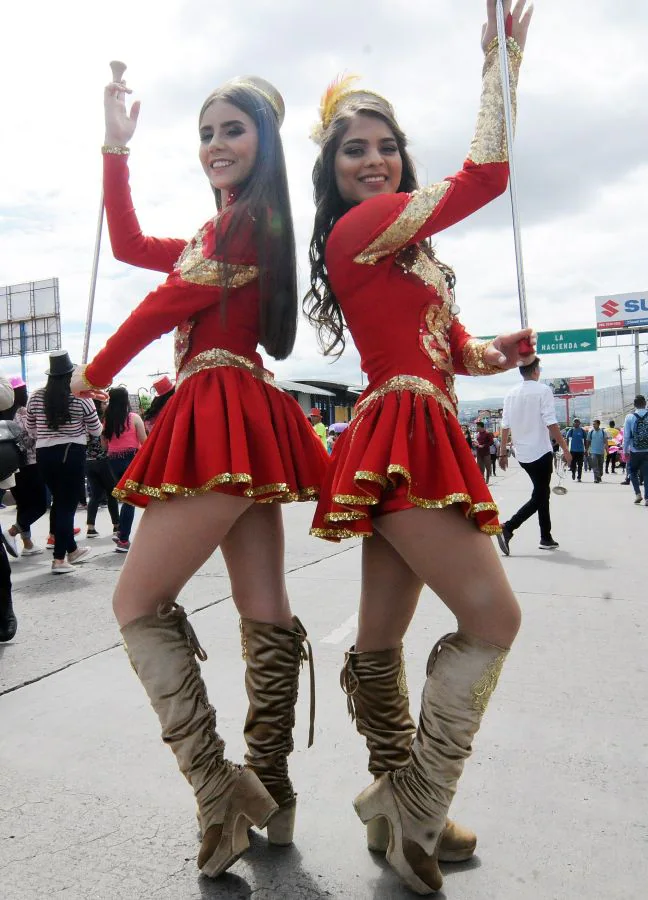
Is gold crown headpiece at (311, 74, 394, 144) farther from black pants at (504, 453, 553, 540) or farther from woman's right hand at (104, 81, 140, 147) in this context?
black pants at (504, 453, 553, 540)

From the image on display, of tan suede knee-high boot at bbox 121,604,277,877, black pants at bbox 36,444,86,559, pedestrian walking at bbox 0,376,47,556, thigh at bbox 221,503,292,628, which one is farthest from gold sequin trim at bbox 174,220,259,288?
pedestrian walking at bbox 0,376,47,556

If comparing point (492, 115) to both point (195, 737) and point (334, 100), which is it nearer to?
point (334, 100)

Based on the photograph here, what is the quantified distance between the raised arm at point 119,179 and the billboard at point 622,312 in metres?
46.0

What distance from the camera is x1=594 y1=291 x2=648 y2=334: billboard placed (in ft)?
145

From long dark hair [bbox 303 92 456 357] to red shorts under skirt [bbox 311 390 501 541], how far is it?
0.40 metres

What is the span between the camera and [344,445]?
1737 mm

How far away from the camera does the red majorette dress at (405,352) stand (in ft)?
5.15

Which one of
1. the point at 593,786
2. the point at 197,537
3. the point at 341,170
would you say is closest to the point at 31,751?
the point at 197,537

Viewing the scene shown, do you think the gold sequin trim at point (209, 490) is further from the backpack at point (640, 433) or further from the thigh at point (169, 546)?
the backpack at point (640, 433)

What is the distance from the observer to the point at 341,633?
3.83 m

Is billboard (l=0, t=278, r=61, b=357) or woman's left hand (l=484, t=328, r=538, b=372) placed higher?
billboard (l=0, t=278, r=61, b=357)

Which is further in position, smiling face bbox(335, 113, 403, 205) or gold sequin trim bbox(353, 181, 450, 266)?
smiling face bbox(335, 113, 403, 205)

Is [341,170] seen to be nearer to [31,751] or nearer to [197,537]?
[197,537]

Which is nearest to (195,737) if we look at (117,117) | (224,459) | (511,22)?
(224,459)
